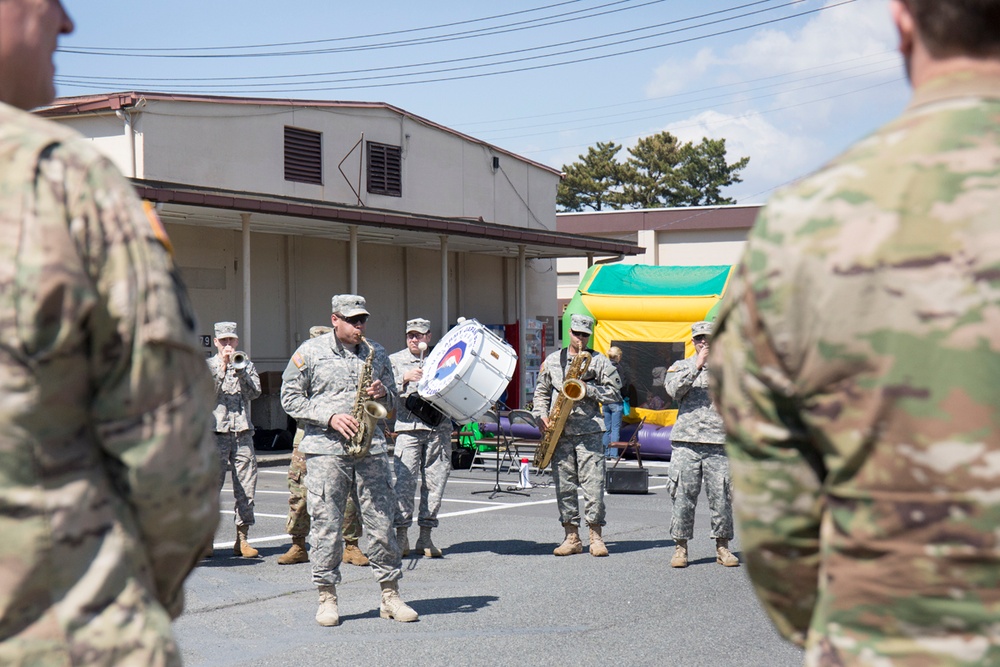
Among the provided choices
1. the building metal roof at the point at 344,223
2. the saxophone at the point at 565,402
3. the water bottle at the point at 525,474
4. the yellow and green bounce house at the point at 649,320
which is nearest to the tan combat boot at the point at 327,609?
the saxophone at the point at 565,402

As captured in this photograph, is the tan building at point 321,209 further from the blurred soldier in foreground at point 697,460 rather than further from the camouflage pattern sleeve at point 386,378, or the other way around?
the blurred soldier in foreground at point 697,460

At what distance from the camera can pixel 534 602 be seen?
8.23 m

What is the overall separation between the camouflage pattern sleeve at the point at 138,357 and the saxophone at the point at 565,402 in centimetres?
890

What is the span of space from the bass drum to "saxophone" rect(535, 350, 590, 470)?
0.54 metres

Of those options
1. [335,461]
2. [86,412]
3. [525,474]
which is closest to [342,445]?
[335,461]

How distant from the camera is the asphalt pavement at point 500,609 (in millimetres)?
6766

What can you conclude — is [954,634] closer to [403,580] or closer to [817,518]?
[817,518]

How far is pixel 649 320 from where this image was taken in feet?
69.1

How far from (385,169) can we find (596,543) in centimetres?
1601

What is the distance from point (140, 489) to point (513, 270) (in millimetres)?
27231

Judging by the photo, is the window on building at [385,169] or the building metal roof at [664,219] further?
the building metal roof at [664,219]

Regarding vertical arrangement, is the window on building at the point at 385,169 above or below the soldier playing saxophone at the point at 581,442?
above

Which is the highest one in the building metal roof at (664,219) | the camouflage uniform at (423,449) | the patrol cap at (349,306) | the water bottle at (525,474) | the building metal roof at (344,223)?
the building metal roof at (664,219)

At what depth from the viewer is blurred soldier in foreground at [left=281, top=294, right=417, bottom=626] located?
7.73 meters
